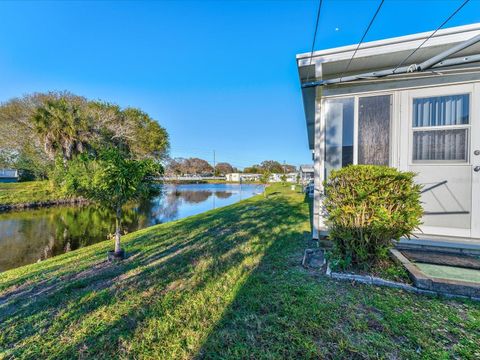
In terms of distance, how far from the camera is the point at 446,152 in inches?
138

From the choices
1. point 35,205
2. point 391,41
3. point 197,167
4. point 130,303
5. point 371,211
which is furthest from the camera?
point 197,167

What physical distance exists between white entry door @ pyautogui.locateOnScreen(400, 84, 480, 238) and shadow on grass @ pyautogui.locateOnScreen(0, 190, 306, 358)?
266cm

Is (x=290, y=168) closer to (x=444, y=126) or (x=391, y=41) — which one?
(x=444, y=126)

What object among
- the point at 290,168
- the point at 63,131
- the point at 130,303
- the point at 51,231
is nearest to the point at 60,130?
the point at 63,131

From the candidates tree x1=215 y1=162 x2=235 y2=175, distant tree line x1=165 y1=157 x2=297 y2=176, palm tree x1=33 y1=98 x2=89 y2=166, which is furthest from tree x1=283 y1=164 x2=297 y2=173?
palm tree x1=33 y1=98 x2=89 y2=166

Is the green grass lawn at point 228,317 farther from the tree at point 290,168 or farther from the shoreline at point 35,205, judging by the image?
the tree at point 290,168

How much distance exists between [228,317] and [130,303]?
3.66 feet

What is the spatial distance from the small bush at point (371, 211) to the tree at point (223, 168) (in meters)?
74.4

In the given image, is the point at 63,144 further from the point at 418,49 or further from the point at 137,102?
the point at 418,49

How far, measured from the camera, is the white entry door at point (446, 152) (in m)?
3.33

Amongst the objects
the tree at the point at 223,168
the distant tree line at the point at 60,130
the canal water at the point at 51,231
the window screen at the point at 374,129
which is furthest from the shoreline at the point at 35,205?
the tree at the point at 223,168

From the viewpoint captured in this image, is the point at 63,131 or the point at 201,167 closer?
the point at 63,131

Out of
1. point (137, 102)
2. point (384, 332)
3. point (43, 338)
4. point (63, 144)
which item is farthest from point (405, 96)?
point (137, 102)

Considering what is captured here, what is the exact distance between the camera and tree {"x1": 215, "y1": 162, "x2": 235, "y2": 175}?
78938mm
